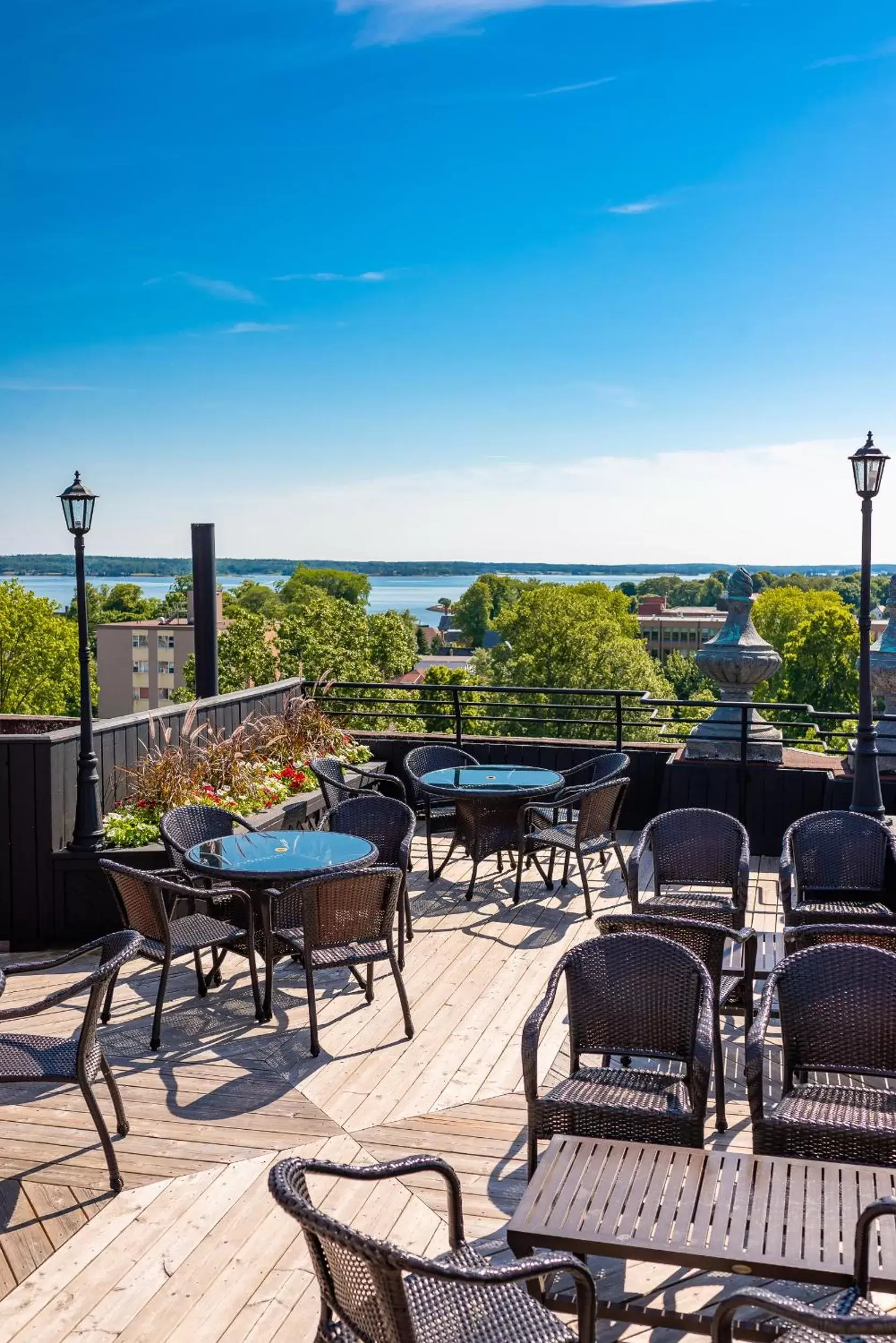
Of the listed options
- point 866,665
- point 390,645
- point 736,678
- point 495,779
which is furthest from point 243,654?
point 866,665

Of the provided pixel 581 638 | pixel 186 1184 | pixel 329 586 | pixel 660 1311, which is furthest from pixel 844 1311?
pixel 329 586

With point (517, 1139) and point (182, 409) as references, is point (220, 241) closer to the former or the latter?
point (517, 1139)

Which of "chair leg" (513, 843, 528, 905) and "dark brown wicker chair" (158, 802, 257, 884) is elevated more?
"dark brown wicker chair" (158, 802, 257, 884)

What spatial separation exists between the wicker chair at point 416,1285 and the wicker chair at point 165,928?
235 centimetres

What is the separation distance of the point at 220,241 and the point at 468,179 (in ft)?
20.2

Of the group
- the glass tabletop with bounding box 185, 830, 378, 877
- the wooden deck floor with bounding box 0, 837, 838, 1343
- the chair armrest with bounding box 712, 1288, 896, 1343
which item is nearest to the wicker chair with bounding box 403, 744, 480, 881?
the wooden deck floor with bounding box 0, 837, 838, 1343

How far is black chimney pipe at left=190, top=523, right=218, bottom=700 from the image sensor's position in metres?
9.38

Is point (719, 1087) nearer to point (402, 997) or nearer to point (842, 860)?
point (402, 997)

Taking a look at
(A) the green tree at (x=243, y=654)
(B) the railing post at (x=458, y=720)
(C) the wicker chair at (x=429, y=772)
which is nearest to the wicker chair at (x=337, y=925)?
(C) the wicker chair at (x=429, y=772)

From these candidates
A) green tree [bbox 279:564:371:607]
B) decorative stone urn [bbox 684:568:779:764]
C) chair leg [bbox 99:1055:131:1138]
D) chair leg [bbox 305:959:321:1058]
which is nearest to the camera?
chair leg [bbox 99:1055:131:1138]

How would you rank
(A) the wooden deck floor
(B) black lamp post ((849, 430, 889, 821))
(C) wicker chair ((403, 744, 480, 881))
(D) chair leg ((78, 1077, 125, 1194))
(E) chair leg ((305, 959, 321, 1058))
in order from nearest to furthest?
(A) the wooden deck floor < (D) chair leg ((78, 1077, 125, 1194)) < (E) chair leg ((305, 959, 321, 1058)) < (B) black lamp post ((849, 430, 889, 821)) < (C) wicker chair ((403, 744, 480, 881))

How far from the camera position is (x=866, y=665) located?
23.8 ft

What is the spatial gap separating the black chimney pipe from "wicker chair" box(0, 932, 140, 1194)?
5.69 meters

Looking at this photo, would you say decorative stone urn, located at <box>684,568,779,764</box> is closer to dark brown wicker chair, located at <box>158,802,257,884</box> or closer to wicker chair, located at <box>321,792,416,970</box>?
wicker chair, located at <box>321,792,416,970</box>
